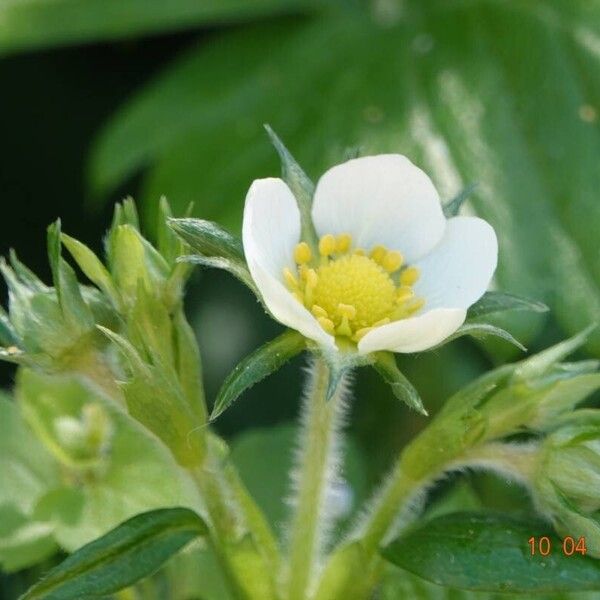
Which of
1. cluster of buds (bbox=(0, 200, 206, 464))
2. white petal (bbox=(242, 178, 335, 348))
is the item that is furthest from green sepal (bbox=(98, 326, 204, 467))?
white petal (bbox=(242, 178, 335, 348))

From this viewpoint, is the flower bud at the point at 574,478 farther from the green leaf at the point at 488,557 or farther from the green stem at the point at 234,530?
the green stem at the point at 234,530

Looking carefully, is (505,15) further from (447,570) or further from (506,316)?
(447,570)

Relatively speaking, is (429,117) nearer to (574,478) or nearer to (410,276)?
(410,276)

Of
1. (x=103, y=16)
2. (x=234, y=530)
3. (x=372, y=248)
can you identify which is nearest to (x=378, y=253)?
(x=372, y=248)

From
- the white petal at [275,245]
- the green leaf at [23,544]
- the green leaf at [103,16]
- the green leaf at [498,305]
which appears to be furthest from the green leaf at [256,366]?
the green leaf at [103,16]

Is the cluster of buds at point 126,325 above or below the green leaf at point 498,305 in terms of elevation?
above

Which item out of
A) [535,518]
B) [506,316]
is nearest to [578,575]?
[535,518]
